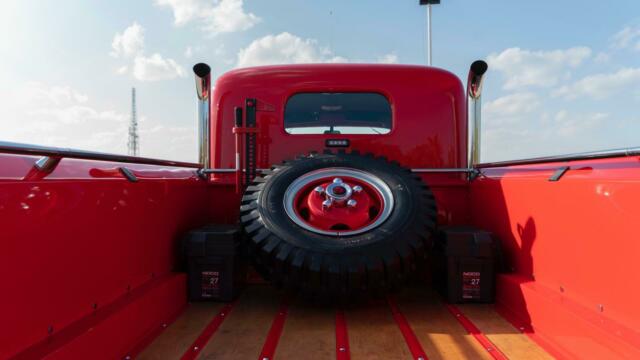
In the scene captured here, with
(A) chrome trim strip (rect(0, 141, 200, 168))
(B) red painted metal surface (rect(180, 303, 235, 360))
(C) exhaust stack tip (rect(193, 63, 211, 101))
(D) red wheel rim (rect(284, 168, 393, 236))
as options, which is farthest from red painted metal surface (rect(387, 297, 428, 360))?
(C) exhaust stack tip (rect(193, 63, 211, 101))

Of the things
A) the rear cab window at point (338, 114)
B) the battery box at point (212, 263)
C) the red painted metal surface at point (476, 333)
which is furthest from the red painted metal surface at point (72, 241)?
the red painted metal surface at point (476, 333)

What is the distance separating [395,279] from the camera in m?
2.04

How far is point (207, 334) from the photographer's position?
193 cm

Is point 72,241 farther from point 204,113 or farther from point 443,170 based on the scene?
point 443,170

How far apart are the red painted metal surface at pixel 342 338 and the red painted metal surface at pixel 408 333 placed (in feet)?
0.89

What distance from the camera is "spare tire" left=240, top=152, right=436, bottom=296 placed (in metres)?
1.98

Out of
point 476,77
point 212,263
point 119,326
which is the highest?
point 476,77

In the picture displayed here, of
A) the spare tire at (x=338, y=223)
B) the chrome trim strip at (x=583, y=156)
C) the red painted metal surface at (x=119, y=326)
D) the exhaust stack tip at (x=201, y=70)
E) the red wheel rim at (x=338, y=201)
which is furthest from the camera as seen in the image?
the exhaust stack tip at (x=201, y=70)

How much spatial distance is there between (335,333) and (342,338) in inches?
2.3

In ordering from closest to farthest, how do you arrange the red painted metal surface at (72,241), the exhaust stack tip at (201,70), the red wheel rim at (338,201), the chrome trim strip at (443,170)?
the red painted metal surface at (72,241)
the red wheel rim at (338,201)
the chrome trim strip at (443,170)
the exhaust stack tip at (201,70)

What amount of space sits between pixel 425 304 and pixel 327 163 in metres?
1.01

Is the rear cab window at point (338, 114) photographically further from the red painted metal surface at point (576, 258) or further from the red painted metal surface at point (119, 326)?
the red painted metal surface at point (119, 326)

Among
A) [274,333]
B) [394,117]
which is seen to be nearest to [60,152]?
[274,333]

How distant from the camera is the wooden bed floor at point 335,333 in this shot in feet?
5.69
